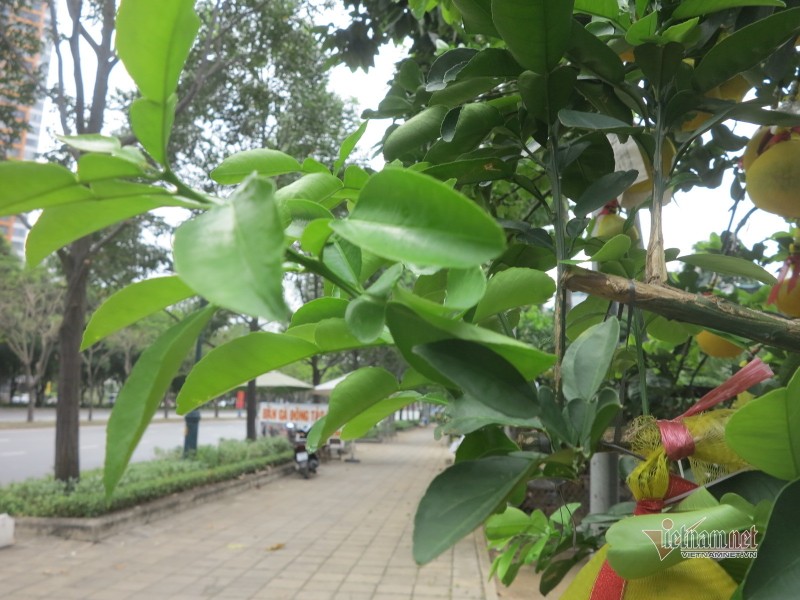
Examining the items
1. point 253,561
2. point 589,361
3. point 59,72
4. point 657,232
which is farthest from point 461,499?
point 59,72

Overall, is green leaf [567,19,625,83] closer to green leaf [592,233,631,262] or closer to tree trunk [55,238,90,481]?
green leaf [592,233,631,262]

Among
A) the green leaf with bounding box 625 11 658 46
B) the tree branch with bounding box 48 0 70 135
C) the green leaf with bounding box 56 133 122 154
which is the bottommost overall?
the green leaf with bounding box 56 133 122 154

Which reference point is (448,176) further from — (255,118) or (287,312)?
(255,118)

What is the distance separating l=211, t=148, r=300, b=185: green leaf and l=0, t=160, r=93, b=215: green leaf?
0.21 metres

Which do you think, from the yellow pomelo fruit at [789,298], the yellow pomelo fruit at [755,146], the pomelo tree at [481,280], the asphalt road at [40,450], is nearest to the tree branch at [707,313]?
the pomelo tree at [481,280]

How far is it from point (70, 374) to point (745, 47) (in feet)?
24.3

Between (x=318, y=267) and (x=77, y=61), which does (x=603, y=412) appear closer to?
(x=318, y=267)

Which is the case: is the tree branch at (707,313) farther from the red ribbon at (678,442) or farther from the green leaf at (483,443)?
the green leaf at (483,443)

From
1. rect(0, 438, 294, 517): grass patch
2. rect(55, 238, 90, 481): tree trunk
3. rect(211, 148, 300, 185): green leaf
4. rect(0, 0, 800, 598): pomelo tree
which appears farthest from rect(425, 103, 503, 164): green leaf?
rect(55, 238, 90, 481): tree trunk

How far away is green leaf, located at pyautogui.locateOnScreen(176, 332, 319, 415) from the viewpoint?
47 cm

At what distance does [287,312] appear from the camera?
0.30 meters

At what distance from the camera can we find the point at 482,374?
A: 414 mm

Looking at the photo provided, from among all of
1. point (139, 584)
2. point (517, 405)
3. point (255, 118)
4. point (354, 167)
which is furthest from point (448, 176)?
point (255, 118)

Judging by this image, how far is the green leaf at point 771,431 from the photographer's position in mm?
442
